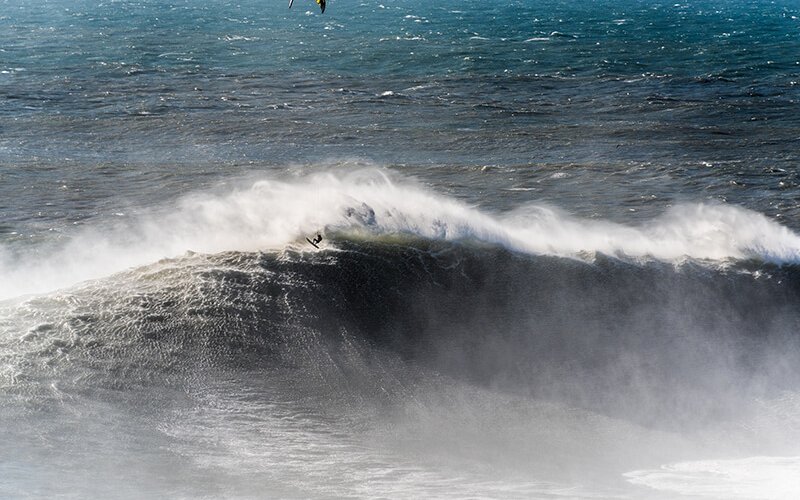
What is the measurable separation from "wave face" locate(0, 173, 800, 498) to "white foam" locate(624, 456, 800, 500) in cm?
9

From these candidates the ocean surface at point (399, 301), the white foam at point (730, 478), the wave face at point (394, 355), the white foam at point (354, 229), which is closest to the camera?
the white foam at point (730, 478)

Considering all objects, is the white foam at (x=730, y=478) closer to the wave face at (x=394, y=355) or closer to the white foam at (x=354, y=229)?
the wave face at (x=394, y=355)

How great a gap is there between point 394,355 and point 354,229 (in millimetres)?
3650

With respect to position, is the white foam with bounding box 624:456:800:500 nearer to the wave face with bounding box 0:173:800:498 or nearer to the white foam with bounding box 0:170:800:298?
the wave face with bounding box 0:173:800:498

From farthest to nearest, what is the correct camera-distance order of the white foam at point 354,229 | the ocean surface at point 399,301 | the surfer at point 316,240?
1. the white foam at point 354,229
2. the surfer at point 316,240
3. the ocean surface at point 399,301

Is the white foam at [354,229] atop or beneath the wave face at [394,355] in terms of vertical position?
atop

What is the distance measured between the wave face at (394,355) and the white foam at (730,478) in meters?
0.09

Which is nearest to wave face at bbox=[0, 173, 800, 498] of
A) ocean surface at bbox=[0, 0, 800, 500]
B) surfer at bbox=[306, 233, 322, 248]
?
ocean surface at bbox=[0, 0, 800, 500]

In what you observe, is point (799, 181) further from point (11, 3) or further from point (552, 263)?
point (11, 3)

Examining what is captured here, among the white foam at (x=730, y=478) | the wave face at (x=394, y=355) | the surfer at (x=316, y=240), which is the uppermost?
the surfer at (x=316, y=240)

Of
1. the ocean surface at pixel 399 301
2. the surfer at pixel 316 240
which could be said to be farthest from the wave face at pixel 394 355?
the surfer at pixel 316 240

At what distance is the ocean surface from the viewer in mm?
11398

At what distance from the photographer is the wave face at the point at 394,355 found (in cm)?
1120

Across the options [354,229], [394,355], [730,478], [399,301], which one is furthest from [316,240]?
[730,478]
